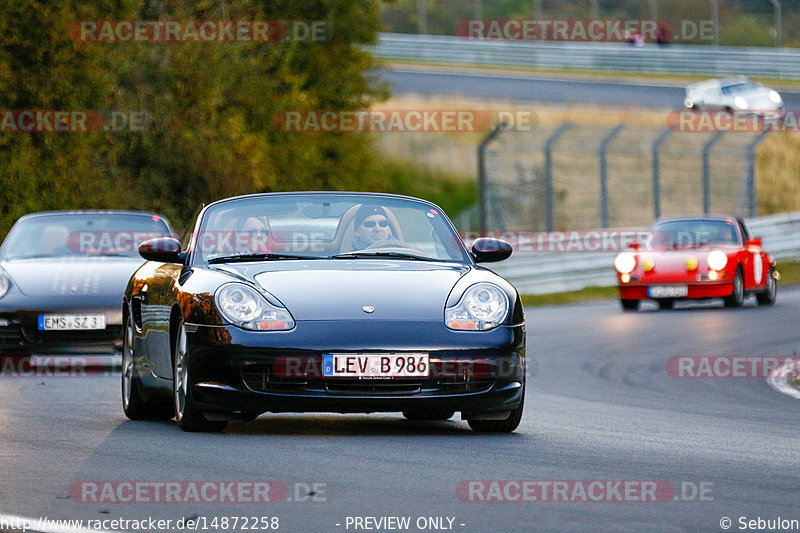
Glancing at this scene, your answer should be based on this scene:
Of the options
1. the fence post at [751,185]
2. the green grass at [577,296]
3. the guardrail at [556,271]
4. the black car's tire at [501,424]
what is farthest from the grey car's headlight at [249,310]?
the fence post at [751,185]

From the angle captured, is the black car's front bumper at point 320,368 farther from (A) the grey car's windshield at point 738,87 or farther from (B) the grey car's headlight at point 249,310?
(A) the grey car's windshield at point 738,87

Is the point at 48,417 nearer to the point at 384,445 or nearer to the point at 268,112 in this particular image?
the point at 384,445

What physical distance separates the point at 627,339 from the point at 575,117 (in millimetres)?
25870

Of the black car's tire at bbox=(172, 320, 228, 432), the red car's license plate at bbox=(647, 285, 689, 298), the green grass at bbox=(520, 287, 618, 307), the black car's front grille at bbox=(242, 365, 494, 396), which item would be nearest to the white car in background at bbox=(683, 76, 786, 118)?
the green grass at bbox=(520, 287, 618, 307)

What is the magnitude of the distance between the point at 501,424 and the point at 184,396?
165 cm

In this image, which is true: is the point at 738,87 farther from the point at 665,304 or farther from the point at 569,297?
the point at 665,304

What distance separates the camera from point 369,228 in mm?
8953

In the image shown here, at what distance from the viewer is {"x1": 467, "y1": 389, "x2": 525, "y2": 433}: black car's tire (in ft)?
27.8

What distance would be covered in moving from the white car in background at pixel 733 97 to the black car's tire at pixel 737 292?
939 inches

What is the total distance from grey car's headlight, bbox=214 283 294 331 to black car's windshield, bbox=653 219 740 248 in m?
14.3

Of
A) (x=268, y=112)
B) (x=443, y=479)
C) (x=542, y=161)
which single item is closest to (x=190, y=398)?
(x=443, y=479)

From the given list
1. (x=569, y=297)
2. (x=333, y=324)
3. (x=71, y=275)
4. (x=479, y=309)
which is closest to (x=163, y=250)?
(x=333, y=324)

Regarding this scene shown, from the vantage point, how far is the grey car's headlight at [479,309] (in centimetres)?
812

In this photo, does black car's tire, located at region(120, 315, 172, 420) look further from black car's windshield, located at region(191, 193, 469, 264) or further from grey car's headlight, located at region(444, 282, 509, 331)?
grey car's headlight, located at region(444, 282, 509, 331)
